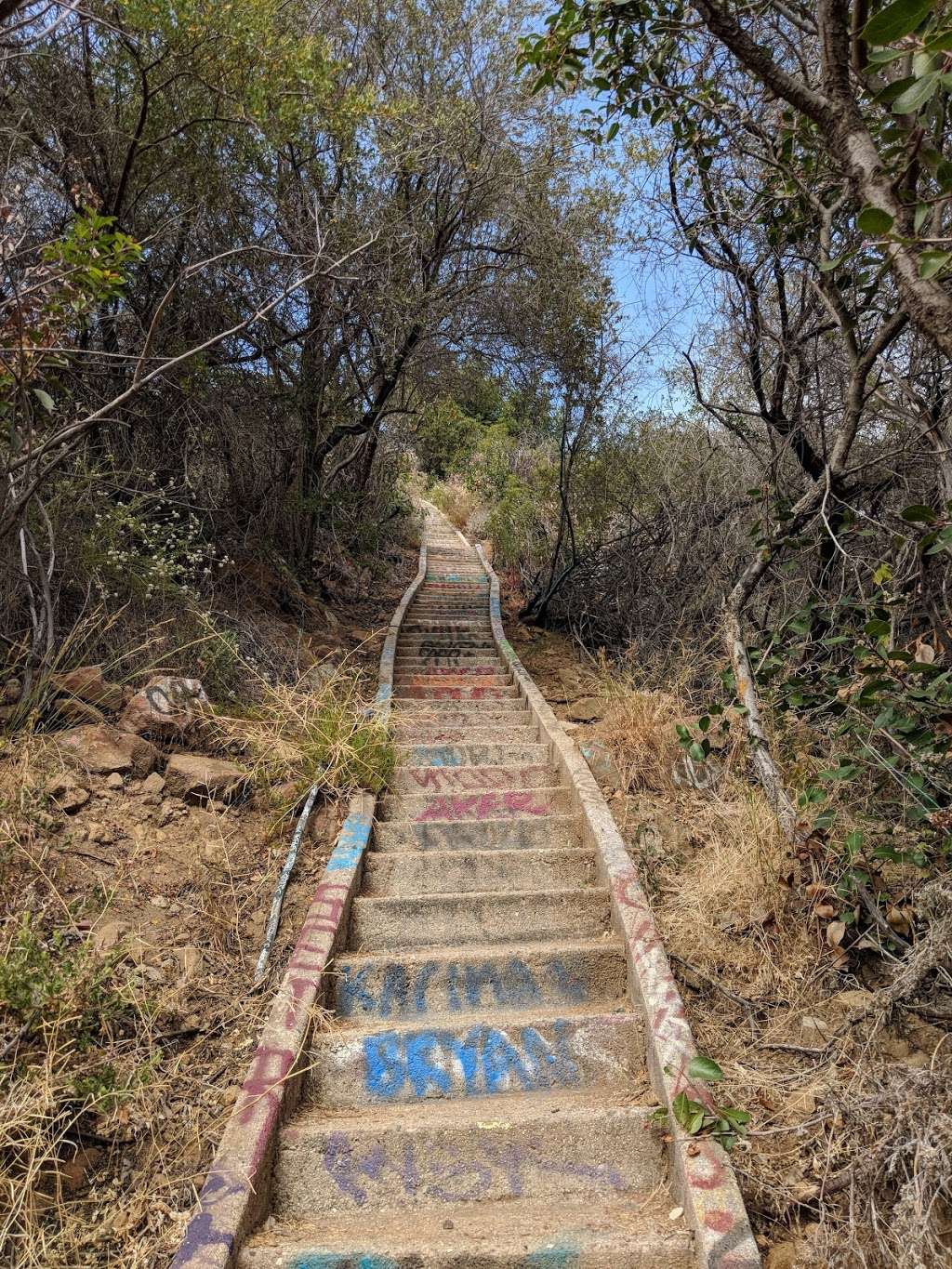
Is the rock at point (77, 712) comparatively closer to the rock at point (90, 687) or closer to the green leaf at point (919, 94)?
the rock at point (90, 687)

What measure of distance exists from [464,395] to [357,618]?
168 inches

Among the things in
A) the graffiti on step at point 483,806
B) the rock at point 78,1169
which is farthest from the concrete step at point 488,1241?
the graffiti on step at point 483,806

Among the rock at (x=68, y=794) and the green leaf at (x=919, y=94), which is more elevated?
the green leaf at (x=919, y=94)

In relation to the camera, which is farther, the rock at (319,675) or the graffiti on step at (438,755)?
the rock at (319,675)

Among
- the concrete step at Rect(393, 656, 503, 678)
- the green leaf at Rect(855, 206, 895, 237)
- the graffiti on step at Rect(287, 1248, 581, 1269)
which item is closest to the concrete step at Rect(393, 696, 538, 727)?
the concrete step at Rect(393, 656, 503, 678)

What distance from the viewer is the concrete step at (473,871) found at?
177 inches

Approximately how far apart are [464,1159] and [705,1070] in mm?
939

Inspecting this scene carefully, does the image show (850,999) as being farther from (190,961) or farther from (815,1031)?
(190,961)

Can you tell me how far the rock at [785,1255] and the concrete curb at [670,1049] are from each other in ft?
0.39

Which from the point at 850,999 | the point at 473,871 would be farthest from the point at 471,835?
the point at 850,999

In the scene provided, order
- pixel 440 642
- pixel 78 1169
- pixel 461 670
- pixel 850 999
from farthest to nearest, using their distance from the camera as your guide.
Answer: pixel 440 642 < pixel 461 670 < pixel 850 999 < pixel 78 1169

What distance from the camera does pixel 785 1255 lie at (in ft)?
8.05

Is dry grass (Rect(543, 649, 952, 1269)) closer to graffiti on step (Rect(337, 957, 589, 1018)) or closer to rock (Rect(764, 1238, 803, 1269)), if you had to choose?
rock (Rect(764, 1238, 803, 1269))

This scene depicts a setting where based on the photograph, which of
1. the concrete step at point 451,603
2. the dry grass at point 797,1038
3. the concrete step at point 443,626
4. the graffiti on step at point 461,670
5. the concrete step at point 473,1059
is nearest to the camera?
the dry grass at point 797,1038
